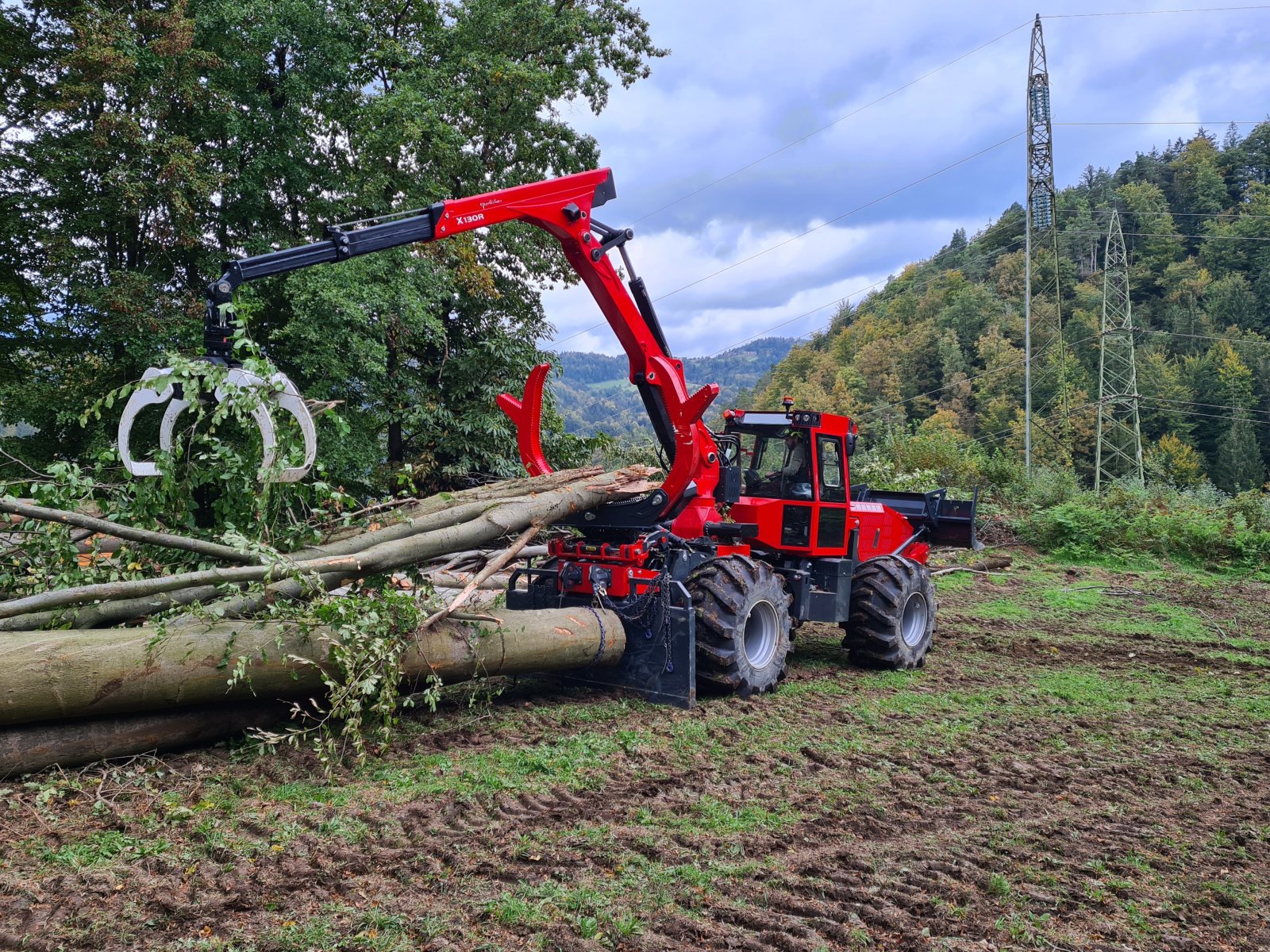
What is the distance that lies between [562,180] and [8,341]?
1247cm

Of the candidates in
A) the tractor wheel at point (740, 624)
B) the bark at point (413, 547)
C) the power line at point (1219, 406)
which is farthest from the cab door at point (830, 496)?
the power line at point (1219, 406)

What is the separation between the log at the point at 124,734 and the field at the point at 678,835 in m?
0.11

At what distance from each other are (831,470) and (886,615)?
1.60 m

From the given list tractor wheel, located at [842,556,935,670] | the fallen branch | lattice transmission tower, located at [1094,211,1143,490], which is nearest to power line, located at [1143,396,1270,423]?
lattice transmission tower, located at [1094,211,1143,490]

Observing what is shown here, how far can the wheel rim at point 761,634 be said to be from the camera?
25.3ft

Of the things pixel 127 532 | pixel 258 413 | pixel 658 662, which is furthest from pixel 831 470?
pixel 127 532

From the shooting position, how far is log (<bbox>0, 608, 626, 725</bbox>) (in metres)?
4.44

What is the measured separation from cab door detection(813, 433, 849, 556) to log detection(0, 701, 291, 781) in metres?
5.35

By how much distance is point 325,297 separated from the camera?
1416 cm

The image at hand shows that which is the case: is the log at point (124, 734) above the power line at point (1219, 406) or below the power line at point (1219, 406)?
below

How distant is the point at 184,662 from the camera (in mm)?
4875

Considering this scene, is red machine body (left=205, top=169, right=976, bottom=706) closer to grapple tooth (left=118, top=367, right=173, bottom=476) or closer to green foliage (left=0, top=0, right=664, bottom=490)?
grapple tooth (left=118, top=367, right=173, bottom=476)

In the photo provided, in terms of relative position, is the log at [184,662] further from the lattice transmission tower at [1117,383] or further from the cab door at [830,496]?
the lattice transmission tower at [1117,383]

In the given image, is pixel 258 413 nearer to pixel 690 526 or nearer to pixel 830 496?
pixel 690 526
